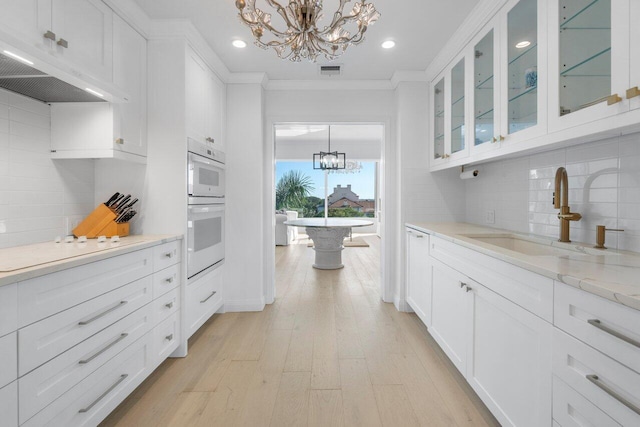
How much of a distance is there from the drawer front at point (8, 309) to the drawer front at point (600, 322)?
1801 mm

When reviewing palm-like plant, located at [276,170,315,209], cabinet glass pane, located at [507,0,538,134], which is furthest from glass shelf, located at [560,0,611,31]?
palm-like plant, located at [276,170,315,209]

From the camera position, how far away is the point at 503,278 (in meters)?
1.40

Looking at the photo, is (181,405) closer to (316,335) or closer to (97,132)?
(316,335)

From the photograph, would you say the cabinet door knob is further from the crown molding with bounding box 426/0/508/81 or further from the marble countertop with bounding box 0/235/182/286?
the marble countertop with bounding box 0/235/182/286

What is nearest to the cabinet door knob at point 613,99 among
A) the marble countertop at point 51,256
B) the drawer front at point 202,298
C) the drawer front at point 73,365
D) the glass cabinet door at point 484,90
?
the glass cabinet door at point 484,90

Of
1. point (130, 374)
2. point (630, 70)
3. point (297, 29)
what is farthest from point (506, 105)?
point (130, 374)

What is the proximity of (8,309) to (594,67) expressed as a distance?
7.63 ft

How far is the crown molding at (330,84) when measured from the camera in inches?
131

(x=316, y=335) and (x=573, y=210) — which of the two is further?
(x=316, y=335)

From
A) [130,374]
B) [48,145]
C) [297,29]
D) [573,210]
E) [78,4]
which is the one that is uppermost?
[78,4]

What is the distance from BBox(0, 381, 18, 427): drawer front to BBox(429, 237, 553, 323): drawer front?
5.99 feet

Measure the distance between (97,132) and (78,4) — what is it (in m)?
0.67

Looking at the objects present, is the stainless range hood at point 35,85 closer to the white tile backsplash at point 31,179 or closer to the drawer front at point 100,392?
the white tile backsplash at point 31,179

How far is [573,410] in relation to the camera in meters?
1.00
